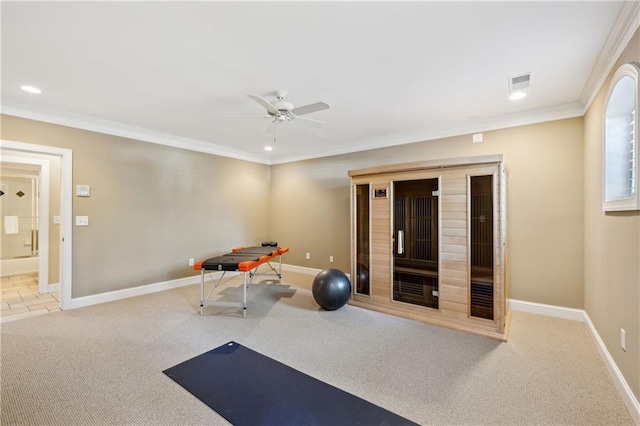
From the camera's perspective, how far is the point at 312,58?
2318 millimetres

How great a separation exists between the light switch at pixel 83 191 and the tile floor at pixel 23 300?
156cm

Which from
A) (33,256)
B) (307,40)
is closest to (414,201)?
(307,40)

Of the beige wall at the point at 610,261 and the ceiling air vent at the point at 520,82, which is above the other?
the ceiling air vent at the point at 520,82

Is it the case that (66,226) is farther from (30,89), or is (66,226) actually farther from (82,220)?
(30,89)

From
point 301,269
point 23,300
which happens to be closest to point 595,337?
point 301,269

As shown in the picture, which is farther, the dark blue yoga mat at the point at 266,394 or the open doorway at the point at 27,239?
the open doorway at the point at 27,239

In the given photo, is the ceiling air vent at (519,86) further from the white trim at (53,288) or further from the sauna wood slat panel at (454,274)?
the white trim at (53,288)

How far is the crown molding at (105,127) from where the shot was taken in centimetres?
329

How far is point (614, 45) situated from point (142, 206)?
18.8 ft

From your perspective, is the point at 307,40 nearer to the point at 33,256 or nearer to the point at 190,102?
the point at 190,102

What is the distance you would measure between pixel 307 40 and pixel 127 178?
364 centimetres

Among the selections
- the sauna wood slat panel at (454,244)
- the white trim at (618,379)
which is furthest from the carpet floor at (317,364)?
the sauna wood slat panel at (454,244)

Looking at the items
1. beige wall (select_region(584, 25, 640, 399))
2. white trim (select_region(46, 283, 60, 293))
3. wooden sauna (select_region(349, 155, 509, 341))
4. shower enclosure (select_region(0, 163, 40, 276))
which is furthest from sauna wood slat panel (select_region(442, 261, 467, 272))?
shower enclosure (select_region(0, 163, 40, 276))

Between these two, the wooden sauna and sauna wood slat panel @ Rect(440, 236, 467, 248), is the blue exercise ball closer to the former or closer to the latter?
the wooden sauna
